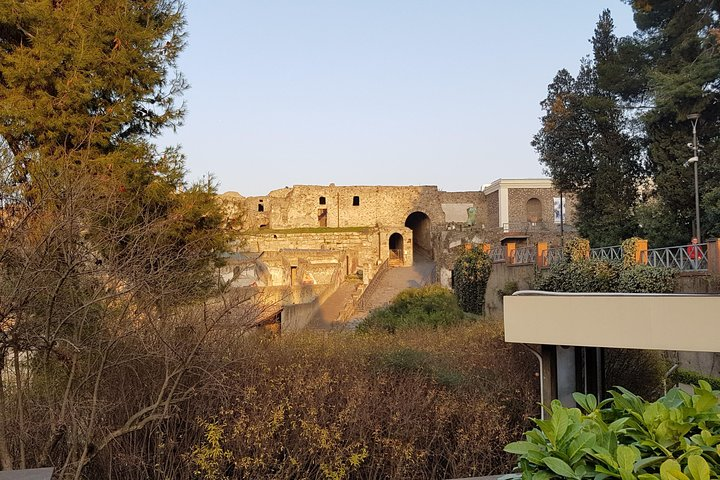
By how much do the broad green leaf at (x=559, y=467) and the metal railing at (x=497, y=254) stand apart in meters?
18.3

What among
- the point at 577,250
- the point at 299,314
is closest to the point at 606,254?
the point at 577,250

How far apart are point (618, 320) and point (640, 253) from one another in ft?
30.8

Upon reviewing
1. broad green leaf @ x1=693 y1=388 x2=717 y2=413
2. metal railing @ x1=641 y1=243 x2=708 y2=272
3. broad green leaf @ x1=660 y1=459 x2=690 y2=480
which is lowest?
broad green leaf @ x1=660 y1=459 x2=690 y2=480

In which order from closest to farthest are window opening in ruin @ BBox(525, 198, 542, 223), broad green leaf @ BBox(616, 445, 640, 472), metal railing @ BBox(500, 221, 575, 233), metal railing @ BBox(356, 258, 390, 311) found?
broad green leaf @ BBox(616, 445, 640, 472)
metal railing @ BBox(356, 258, 390, 311)
metal railing @ BBox(500, 221, 575, 233)
window opening in ruin @ BBox(525, 198, 542, 223)

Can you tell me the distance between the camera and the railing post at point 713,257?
11.6m

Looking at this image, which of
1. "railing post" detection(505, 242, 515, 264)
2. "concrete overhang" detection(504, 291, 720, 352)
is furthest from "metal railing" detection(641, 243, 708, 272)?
"concrete overhang" detection(504, 291, 720, 352)

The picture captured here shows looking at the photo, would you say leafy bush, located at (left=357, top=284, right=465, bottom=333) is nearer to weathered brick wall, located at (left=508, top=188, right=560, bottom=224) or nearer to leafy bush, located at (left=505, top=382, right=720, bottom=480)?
leafy bush, located at (left=505, top=382, right=720, bottom=480)

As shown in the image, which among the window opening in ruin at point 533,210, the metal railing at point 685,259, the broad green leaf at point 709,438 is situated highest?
the window opening in ruin at point 533,210

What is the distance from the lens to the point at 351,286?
2795cm

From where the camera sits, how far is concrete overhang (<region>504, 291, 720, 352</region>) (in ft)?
16.3

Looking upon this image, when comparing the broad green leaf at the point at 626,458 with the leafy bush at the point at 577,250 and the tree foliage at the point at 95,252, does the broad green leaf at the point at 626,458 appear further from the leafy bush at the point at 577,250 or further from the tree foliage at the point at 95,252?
the leafy bush at the point at 577,250

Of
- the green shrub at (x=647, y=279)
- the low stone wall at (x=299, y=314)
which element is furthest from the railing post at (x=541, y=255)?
the low stone wall at (x=299, y=314)

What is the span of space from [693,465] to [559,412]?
0.56m

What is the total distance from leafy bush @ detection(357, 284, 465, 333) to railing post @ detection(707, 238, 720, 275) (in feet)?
16.9
